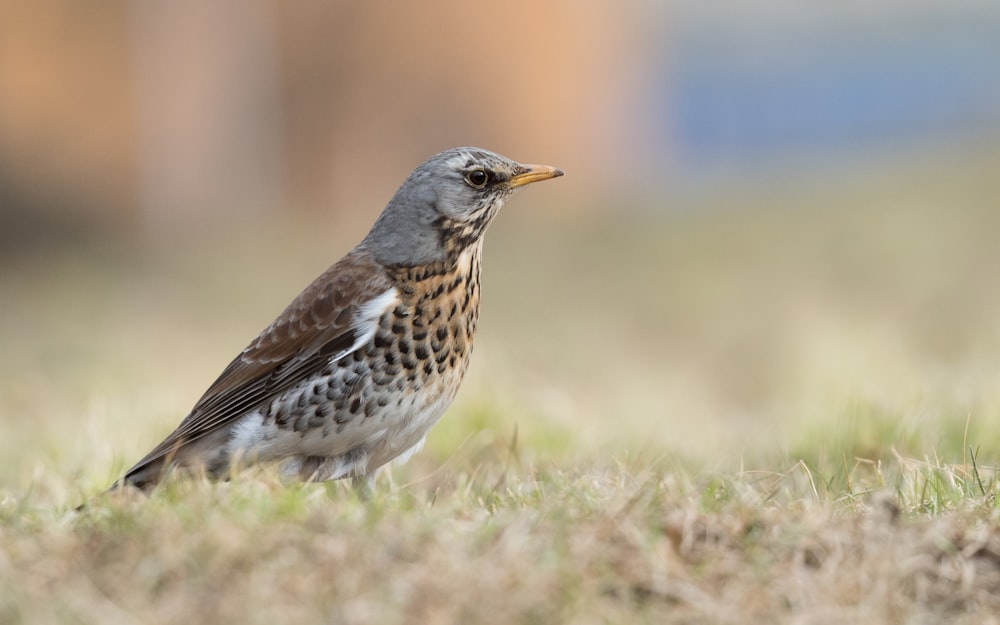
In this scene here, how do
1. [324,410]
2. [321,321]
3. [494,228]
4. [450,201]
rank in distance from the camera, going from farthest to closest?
[494,228]
[450,201]
[321,321]
[324,410]

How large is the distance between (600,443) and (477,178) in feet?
5.37

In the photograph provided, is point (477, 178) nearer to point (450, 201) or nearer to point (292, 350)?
point (450, 201)

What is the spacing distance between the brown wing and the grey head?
0.16 metres

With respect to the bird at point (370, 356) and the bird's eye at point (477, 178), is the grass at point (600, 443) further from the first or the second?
the bird's eye at point (477, 178)

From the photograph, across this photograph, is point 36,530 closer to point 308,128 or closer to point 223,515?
point 223,515

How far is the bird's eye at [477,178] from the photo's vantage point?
5.19 metres

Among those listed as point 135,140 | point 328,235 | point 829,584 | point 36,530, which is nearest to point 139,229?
point 135,140

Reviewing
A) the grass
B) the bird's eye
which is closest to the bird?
the bird's eye

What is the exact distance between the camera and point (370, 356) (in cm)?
470

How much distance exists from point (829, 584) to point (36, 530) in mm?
2091

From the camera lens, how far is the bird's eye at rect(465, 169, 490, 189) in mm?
5191

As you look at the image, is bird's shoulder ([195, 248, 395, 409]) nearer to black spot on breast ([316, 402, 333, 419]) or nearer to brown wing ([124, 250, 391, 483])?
brown wing ([124, 250, 391, 483])

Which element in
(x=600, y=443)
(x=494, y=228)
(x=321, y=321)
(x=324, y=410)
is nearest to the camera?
(x=324, y=410)

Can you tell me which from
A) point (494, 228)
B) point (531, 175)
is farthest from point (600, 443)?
point (494, 228)
